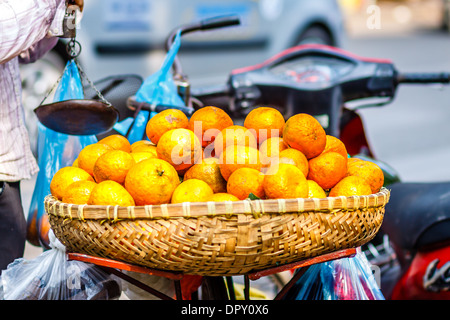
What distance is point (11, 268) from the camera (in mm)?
1808

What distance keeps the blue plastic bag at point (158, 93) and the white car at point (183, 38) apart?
2.24 meters

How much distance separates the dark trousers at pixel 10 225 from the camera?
1925mm

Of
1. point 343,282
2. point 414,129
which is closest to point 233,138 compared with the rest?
point 343,282

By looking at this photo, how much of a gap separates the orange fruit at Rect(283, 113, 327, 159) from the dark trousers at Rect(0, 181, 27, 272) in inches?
37.0

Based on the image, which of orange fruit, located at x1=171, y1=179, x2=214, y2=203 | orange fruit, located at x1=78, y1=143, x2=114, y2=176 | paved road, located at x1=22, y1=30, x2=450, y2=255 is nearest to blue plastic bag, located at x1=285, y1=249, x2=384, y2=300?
orange fruit, located at x1=171, y1=179, x2=214, y2=203

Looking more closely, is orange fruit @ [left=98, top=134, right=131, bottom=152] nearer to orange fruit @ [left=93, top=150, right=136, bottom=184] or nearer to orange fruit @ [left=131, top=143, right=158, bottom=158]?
orange fruit @ [left=131, top=143, right=158, bottom=158]

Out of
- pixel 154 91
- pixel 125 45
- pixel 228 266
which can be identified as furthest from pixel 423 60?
pixel 228 266

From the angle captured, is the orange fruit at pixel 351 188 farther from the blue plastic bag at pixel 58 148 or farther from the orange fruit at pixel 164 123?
the blue plastic bag at pixel 58 148

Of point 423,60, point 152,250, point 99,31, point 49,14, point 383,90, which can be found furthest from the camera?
point 423,60

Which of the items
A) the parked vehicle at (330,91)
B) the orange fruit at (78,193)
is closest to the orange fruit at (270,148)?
the orange fruit at (78,193)

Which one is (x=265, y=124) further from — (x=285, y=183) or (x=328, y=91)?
(x=328, y=91)

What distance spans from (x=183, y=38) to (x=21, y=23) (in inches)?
156
